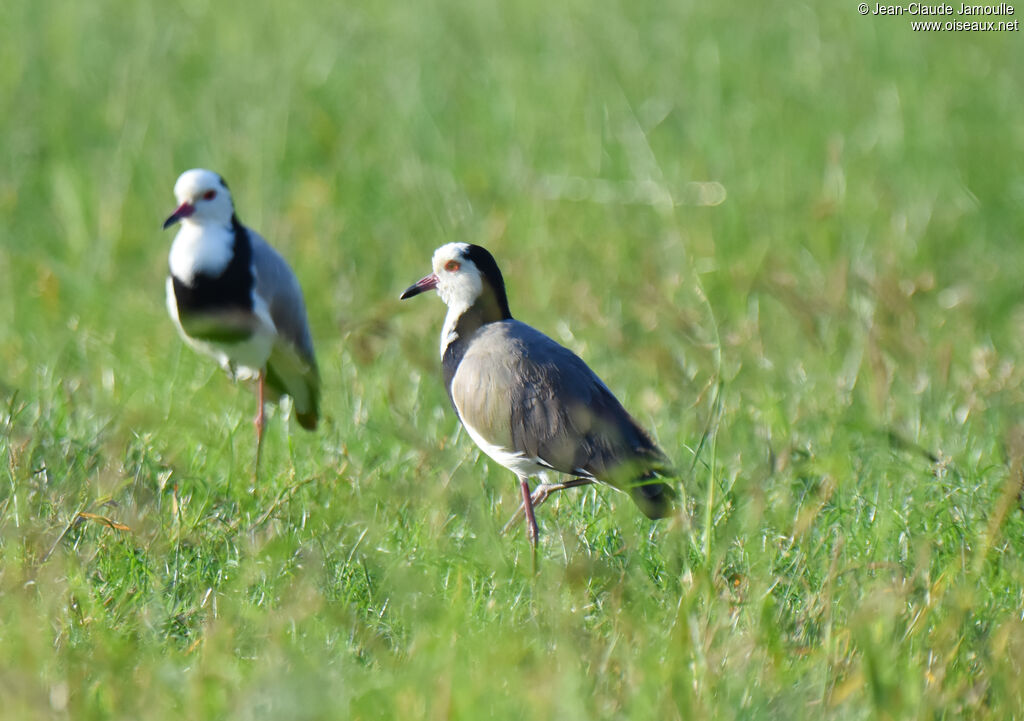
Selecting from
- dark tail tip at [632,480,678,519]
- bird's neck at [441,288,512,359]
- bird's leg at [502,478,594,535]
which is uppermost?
bird's neck at [441,288,512,359]

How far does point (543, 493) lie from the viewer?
4.05 meters

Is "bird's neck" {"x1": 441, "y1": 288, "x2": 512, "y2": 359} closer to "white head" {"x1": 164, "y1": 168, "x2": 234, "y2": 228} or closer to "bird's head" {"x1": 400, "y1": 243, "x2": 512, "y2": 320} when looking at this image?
"bird's head" {"x1": 400, "y1": 243, "x2": 512, "y2": 320}

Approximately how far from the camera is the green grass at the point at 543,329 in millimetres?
2953

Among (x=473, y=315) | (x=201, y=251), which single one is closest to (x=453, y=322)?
(x=473, y=315)

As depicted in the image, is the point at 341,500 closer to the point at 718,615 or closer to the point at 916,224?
the point at 718,615

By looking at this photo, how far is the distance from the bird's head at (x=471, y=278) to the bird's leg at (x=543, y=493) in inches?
26.0

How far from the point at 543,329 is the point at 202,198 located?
1792 mm

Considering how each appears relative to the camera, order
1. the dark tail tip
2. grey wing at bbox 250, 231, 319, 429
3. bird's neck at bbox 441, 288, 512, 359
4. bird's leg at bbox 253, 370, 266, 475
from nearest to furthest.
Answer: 1. the dark tail tip
2. bird's leg at bbox 253, 370, 266, 475
3. bird's neck at bbox 441, 288, 512, 359
4. grey wing at bbox 250, 231, 319, 429

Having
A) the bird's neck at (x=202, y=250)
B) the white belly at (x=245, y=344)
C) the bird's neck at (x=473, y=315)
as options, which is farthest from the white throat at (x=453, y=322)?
the bird's neck at (x=202, y=250)

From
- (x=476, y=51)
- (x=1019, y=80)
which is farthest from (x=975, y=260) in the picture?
(x=476, y=51)

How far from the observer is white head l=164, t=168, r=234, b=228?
16.9 ft

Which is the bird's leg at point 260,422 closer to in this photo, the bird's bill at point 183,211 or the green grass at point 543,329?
the green grass at point 543,329

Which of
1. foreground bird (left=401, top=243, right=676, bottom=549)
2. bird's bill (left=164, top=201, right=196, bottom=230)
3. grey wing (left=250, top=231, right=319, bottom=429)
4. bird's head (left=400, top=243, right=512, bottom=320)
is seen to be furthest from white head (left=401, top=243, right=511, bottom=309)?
bird's bill (left=164, top=201, right=196, bottom=230)

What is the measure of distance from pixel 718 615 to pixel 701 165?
513cm
